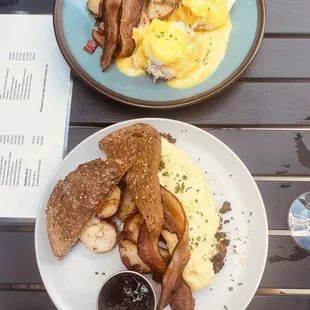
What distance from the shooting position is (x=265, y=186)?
152cm

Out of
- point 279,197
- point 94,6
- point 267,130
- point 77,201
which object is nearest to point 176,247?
point 77,201

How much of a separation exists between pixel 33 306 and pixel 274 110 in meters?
1.00

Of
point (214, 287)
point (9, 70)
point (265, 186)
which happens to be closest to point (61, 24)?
point (9, 70)

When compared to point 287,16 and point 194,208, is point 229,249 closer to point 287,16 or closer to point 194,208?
point 194,208

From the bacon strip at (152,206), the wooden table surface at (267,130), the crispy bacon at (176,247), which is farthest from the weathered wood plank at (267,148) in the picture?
the crispy bacon at (176,247)

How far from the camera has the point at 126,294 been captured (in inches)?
49.9

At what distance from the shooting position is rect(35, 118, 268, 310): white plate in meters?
1.36

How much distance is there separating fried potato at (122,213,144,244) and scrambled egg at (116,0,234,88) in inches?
18.2

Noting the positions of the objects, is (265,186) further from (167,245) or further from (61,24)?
(61,24)

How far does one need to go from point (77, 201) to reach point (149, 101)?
403 mm

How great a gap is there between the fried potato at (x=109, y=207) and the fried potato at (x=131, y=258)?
0.32 ft

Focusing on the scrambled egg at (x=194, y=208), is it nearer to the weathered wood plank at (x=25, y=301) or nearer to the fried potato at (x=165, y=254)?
the fried potato at (x=165, y=254)

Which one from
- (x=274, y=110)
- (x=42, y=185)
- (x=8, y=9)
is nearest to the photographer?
(x=42, y=185)

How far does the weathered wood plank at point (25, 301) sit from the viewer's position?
1.41 m
